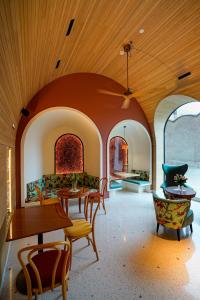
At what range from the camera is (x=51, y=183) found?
19.3 feet

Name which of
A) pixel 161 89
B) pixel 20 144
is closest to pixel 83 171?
pixel 20 144

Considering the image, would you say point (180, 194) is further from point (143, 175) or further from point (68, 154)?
point (68, 154)

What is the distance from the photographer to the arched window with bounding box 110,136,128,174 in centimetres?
751

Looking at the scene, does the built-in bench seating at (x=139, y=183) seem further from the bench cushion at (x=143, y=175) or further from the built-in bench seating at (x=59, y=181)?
the built-in bench seating at (x=59, y=181)

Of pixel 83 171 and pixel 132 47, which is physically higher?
pixel 132 47

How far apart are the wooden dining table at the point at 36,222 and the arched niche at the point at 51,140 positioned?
2.35 metres

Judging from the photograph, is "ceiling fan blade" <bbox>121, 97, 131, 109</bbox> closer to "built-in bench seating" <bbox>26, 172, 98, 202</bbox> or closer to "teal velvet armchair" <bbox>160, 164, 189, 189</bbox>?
"teal velvet armchair" <bbox>160, 164, 189, 189</bbox>

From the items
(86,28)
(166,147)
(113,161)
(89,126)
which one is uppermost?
(86,28)

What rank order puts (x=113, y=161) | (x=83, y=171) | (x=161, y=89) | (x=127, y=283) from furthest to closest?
1. (x=113, y=161)
2. (x=83, y=171)
3. (x=161, y=89)
4. (x=127, y=283)

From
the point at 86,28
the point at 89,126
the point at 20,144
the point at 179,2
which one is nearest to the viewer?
the point at 179,2

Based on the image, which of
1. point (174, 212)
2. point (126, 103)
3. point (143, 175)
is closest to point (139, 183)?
point (143, 175)

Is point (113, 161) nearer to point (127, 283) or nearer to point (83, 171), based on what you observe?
point (83, 171)

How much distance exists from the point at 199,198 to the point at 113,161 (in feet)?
11.7

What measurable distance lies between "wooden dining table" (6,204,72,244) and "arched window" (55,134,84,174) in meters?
3.42
